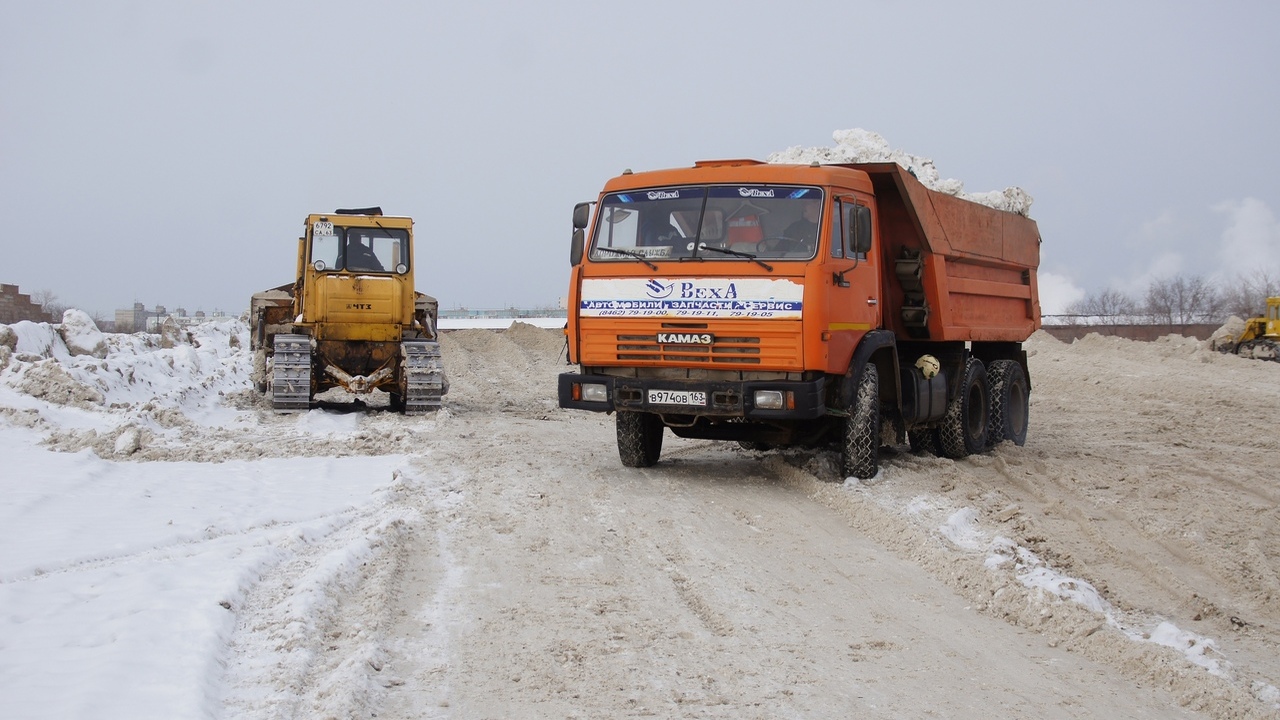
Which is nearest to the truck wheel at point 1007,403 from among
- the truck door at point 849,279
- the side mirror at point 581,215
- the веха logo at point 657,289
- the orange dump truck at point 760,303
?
the orange dump truck at point 760,303

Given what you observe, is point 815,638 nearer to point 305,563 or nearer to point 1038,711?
point 1038,711

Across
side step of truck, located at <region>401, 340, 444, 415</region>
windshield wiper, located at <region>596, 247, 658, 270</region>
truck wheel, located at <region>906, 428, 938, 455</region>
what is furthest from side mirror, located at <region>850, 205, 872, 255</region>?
side step of truck, located at <region>401, 340, 444, 415</region>

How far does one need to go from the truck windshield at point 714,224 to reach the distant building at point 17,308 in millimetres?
26379

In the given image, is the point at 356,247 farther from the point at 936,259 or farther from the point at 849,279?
the point at 849,279

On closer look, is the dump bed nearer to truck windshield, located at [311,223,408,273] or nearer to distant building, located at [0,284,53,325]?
truck windshield, located at [311,223,408,273]

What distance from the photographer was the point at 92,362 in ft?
52.3

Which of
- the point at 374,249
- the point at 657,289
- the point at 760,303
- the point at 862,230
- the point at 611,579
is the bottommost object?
the point at 611,579

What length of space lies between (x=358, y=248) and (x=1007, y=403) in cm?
949

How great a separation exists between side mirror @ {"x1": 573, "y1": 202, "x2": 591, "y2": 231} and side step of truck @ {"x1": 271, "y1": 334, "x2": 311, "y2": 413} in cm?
732

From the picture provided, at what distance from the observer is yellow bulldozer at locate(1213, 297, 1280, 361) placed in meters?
32.5

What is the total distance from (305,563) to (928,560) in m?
3.82

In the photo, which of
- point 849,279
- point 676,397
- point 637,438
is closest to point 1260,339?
point 849,279

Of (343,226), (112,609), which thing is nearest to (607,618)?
(112,609)

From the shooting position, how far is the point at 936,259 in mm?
10875
